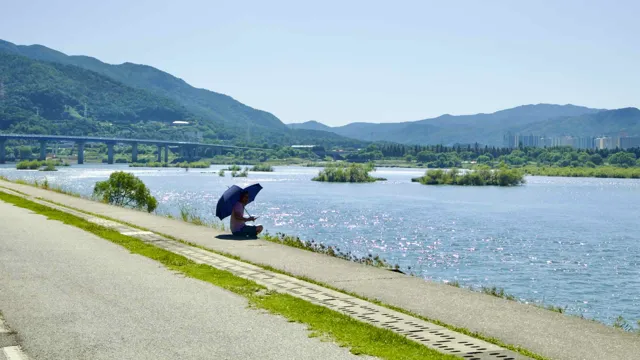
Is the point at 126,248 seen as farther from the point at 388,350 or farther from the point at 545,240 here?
the point at 545,240

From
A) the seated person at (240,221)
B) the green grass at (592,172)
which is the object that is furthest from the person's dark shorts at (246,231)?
the green grass at (592,172)

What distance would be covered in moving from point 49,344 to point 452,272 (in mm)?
25233

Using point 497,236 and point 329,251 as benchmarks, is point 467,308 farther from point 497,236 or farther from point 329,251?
point 497,236

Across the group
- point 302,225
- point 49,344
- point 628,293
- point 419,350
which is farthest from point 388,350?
point 302,225

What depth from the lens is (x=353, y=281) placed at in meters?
14.0

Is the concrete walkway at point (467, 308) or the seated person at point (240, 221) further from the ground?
the seated person at point (240, 221)

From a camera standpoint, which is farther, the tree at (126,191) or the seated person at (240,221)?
the tree at (126,191)

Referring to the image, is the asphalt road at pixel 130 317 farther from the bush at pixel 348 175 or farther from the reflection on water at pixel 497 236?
the bush at pixel 348 175

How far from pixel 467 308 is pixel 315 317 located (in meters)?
2.58

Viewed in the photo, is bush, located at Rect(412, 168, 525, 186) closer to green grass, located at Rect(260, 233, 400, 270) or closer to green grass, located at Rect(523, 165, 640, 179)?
green grass, located at Rect(523, 165, 640, 179)

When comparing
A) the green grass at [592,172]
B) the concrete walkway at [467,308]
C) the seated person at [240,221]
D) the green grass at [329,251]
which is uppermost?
the seated person at [240,221]

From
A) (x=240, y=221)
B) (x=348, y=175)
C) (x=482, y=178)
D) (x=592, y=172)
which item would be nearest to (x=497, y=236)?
(x=240, y=221)

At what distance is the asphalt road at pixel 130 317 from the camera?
29.0ft

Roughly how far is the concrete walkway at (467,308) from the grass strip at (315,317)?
1.36m
